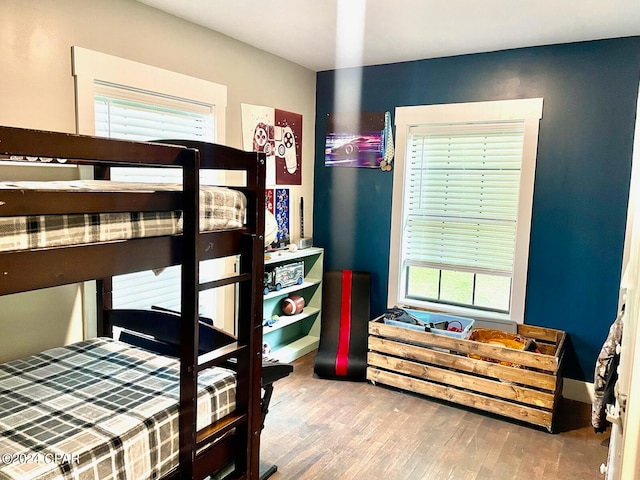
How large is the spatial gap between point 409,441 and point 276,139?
2.36 m

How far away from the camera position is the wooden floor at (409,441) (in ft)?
7.75

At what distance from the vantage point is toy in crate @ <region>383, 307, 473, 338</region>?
318 cm

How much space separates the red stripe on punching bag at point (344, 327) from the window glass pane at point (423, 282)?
0.51m

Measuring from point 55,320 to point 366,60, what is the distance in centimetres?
281

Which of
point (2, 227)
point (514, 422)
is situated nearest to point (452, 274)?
point (514, 422)

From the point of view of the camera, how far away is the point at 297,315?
385 cm

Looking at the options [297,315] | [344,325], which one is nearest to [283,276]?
[297,315]

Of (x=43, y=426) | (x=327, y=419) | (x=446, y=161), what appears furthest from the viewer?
(x=446, y=161)

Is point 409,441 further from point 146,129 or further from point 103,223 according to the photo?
point 146,129

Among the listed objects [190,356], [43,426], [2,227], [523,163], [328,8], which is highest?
[328,8]

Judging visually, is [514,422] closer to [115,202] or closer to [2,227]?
[115,202]

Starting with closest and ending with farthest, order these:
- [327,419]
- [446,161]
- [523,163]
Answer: [327,419], [523,163], [446,161]

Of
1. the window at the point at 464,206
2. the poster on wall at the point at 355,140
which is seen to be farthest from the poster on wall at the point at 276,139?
the window at the point at 464,206

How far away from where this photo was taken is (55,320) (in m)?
2.28
